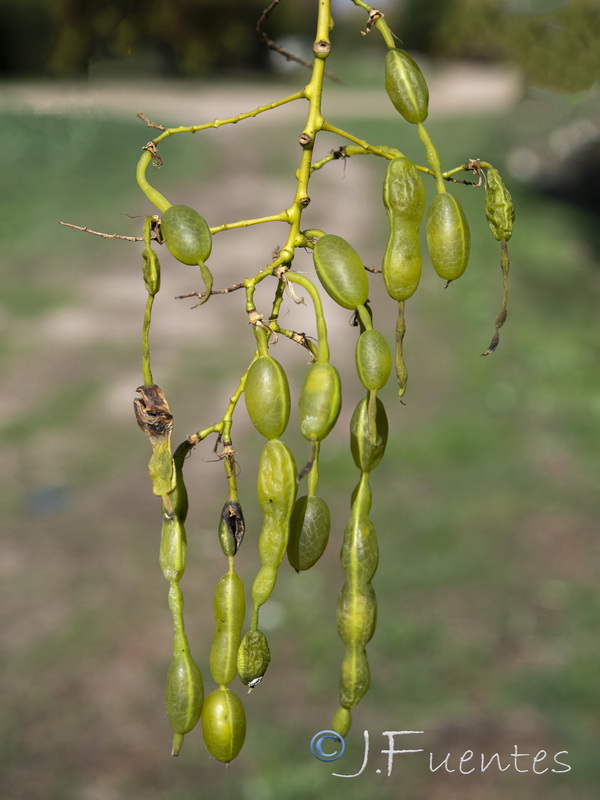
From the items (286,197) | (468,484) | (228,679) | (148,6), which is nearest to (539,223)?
(286,197)

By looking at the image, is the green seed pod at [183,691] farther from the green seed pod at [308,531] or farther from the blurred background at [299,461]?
the blurred background at [299,461]

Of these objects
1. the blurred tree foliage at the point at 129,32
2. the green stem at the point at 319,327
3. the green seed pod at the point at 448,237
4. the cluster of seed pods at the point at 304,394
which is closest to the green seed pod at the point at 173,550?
the cluster of seed pods at the point at 304,394

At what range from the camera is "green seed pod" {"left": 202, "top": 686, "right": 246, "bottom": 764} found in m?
1.03

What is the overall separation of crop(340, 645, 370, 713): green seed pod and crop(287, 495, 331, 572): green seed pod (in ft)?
0.49

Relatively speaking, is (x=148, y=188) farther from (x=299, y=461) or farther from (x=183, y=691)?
(x=299, y=461)

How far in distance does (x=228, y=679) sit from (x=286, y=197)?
386 inches

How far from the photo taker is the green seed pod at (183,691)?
40.5 inches

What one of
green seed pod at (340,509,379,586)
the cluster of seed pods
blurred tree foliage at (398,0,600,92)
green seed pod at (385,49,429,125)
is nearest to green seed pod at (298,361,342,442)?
the cluster of seed pods

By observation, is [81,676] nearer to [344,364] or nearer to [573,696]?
[573,696]

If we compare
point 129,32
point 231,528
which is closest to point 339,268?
point 231,528

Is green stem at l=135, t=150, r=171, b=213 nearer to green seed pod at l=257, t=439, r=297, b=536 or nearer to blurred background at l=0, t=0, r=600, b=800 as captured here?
green seed pod at l=257, t=439, r=297, b=536

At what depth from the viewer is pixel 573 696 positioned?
3871mm

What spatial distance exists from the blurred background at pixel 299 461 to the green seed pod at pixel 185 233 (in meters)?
0.50

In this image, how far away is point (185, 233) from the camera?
0.91 m
